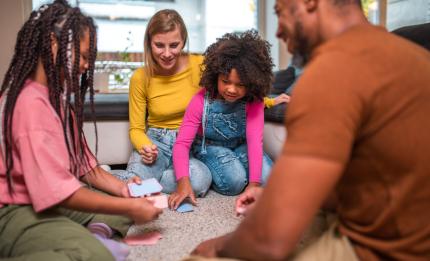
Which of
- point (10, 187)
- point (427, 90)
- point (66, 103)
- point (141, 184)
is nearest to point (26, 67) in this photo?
point (66, 103)

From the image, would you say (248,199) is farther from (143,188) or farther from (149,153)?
(149,153)

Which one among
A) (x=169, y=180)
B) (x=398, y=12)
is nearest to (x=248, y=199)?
(x=169, y=180)

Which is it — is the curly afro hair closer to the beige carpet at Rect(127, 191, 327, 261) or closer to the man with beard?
the beige carpet at Rect(127, 191, 327, 261)

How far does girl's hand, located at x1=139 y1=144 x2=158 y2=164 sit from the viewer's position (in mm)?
1748

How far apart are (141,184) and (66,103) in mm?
380

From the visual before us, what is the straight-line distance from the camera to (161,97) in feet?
6.12

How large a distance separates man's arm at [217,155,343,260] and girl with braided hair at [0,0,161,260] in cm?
52

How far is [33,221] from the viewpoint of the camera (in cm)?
96

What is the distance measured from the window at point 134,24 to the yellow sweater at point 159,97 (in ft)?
4.50

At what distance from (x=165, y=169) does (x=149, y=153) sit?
14cm

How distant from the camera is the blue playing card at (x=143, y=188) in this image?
1.24 metres

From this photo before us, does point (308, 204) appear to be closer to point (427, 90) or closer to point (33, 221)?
point (427, 90)

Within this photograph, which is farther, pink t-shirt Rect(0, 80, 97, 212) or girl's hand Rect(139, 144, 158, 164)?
girl's hand Rect(139, 144, 158, 164)

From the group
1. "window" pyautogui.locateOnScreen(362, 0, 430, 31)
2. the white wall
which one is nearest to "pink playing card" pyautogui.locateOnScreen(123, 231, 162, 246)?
the white wall
